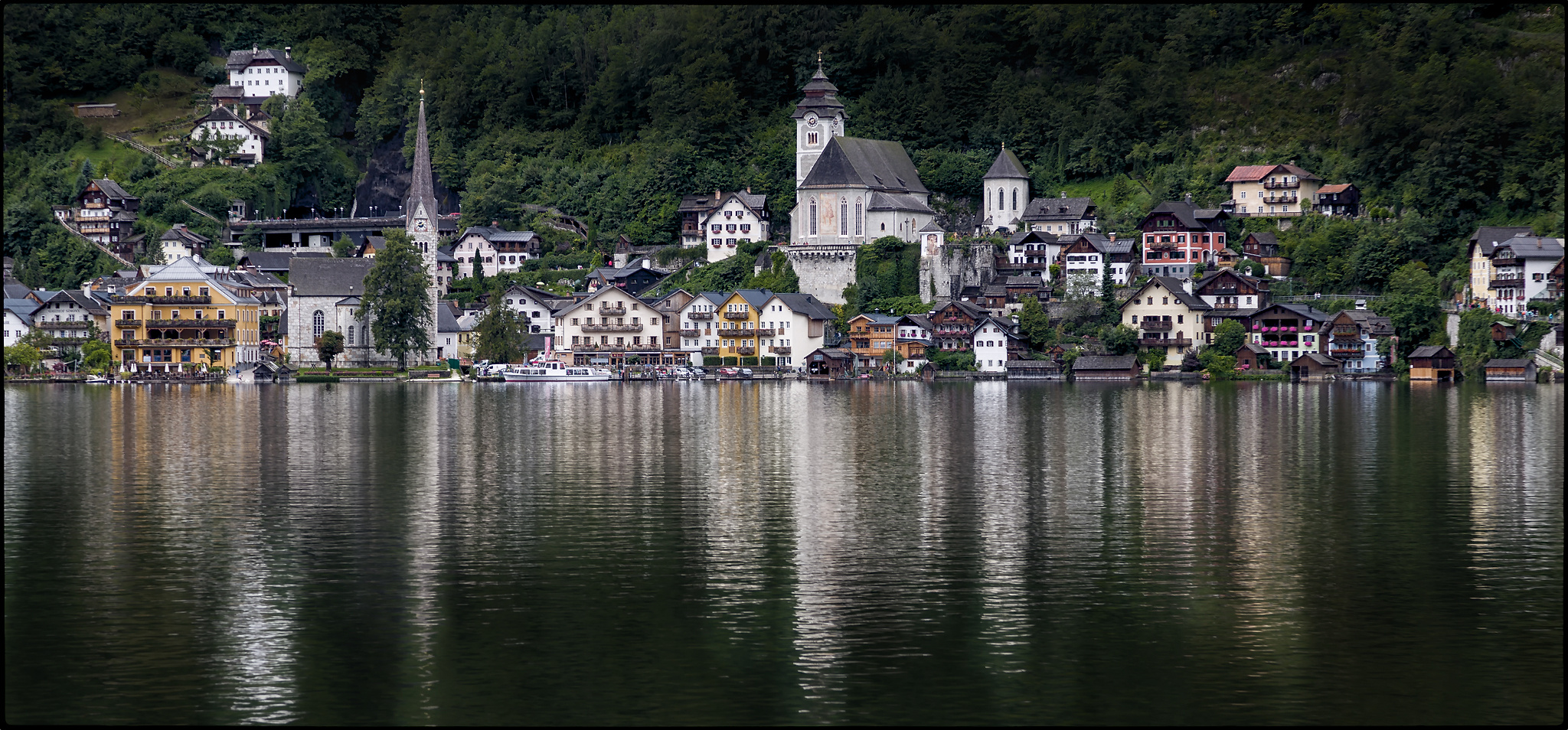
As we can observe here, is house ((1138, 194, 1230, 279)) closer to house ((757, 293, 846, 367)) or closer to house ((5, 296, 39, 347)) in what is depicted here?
house ((757, 293, 846, 367))

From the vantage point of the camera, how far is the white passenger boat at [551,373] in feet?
252

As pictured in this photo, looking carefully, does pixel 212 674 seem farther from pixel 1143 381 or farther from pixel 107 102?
pixel 107 102

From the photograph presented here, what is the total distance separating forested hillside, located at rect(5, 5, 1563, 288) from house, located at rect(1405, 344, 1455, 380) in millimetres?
6350

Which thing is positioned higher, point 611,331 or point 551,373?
point 611,331

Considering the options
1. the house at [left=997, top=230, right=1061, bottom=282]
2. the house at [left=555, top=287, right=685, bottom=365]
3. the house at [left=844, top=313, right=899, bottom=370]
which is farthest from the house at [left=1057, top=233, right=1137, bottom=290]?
the house at [left=555, top=287, right=685, bottom=365]

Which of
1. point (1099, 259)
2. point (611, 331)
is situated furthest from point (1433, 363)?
point (611, 331)

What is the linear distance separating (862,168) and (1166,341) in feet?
61.0

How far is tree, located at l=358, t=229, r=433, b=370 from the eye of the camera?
76.4 meters

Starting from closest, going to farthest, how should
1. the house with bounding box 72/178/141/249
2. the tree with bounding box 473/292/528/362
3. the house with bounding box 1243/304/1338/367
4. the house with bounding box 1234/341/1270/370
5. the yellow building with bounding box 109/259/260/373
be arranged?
→ the house with bounding box 1243/304/1338/367 → the house with bounding box 1234/341/1270/370 → the yellow building with bounding box 109/259/260/373 → the tree with bounding box 473/292/528/362 → the house with bounding box 72/178/141/249

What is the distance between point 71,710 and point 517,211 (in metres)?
78.9

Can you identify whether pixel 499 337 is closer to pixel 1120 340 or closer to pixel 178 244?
pixel 178 244

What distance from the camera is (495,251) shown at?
88.4 metres

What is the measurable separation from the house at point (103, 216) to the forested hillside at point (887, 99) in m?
2.39

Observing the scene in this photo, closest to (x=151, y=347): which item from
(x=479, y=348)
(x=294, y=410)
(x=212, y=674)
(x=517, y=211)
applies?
(x=479, y=348)
